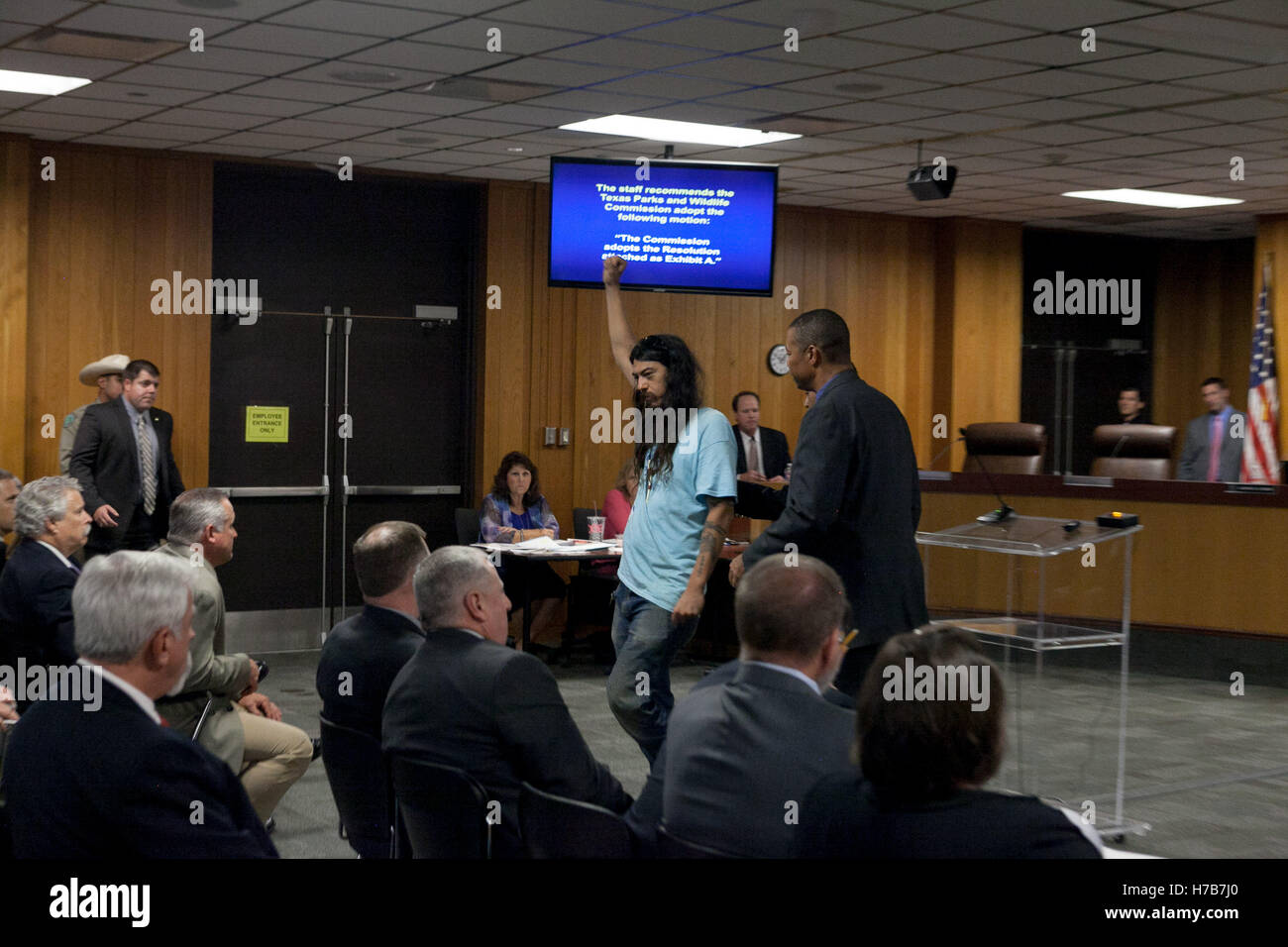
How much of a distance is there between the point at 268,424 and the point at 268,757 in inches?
212

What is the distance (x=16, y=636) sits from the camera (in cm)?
410

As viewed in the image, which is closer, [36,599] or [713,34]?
[36,599]

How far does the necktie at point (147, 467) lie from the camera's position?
8102 mm

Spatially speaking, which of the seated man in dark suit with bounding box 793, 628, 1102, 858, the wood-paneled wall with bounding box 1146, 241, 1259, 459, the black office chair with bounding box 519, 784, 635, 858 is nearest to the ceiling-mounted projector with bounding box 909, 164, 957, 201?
the wood-paneled wall with bounding box 1146, 241, 1259, 459

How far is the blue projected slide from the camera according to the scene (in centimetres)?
738

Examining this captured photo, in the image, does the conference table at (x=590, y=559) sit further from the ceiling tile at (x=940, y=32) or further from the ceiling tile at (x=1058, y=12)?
the ceiling tile at (x=1058, y=12)

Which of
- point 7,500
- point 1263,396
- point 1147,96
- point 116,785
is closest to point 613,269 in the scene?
point 7,500

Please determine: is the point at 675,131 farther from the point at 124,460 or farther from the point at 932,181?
the point at 124,460

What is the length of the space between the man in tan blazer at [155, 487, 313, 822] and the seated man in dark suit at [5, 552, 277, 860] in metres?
1.63

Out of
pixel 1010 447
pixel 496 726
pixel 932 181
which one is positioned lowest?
pixel 496 726

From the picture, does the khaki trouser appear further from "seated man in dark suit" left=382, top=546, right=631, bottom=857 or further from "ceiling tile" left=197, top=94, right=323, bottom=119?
"ceiling tile" left=197, top=94, right=323, bottom=119

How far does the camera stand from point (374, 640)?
3.50 m

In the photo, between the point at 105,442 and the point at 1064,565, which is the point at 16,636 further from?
the point at 105,442

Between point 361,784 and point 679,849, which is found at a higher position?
point 679,849
